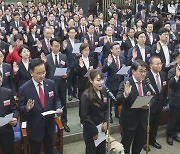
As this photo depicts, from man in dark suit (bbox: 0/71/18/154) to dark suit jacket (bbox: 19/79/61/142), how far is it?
0.33ft

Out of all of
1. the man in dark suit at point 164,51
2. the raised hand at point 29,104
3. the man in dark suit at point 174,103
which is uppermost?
the man in dark suit at point 164,51

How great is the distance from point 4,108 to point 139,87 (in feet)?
5.19

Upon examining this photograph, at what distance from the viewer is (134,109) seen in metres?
3.27

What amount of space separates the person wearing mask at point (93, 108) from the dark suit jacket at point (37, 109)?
1.33ft

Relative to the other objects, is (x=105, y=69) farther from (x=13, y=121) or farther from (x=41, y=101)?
(x=13, y=121)

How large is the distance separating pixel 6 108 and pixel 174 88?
7.80ft

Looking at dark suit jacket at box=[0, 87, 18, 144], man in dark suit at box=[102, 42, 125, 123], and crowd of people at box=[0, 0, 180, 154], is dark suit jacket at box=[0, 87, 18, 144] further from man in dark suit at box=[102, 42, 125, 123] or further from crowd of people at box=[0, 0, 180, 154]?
man in dark suit at box=[102, 42, 125, 123]

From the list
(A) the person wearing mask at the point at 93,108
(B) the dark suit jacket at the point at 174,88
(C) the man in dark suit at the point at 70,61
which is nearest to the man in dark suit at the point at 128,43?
(C) the man in dark suit at the point at 70,61

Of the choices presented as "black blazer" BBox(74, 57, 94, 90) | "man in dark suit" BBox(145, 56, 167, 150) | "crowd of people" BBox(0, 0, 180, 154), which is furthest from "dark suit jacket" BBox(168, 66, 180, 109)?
"black blazer" BBox(74, 57, 94, 90)

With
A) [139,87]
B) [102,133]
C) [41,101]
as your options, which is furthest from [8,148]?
[139,87]

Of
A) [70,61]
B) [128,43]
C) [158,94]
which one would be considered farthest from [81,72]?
[128,43]

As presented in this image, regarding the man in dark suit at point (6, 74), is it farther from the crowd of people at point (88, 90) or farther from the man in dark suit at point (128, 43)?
the man in dark suit at point (128, 43)

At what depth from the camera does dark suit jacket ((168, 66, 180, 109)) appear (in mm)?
3890

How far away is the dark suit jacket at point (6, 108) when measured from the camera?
2.94 m
